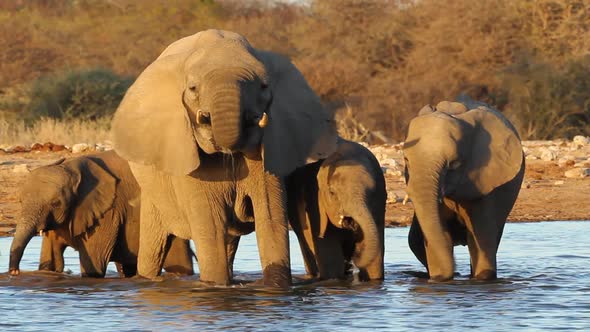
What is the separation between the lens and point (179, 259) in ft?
30.4

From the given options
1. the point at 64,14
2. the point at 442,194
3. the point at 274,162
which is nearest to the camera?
the point at 274,162

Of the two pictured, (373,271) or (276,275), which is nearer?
(276,275)

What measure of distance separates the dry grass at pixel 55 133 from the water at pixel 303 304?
771 cm

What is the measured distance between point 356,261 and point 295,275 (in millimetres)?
810

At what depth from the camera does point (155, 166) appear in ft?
26.4

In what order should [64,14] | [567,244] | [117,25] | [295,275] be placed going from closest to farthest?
[295,275] → [567,244] → [117,25] → [64,14]

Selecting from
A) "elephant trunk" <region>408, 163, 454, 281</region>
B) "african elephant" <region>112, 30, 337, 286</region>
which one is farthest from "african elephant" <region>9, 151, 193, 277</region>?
"elephant trunk" <region>408, 163, 454, 281</region>

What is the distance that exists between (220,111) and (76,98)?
48.4 ft

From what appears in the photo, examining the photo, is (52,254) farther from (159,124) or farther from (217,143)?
(217,143)

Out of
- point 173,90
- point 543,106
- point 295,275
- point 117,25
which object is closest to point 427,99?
point 543,106

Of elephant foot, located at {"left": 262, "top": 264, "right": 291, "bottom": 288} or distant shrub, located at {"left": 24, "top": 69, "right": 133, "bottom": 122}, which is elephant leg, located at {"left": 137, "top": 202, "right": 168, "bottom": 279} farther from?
distant shrub, located at {"left": 24, "top": 69, "right": 133, "bottom": 122}

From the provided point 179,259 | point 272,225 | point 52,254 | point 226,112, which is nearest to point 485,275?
point 272,225

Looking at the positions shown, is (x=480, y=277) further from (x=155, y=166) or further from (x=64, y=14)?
(x=64, y=14)

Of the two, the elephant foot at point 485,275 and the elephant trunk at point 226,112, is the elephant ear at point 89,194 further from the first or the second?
the elephant foot at point 485,275
